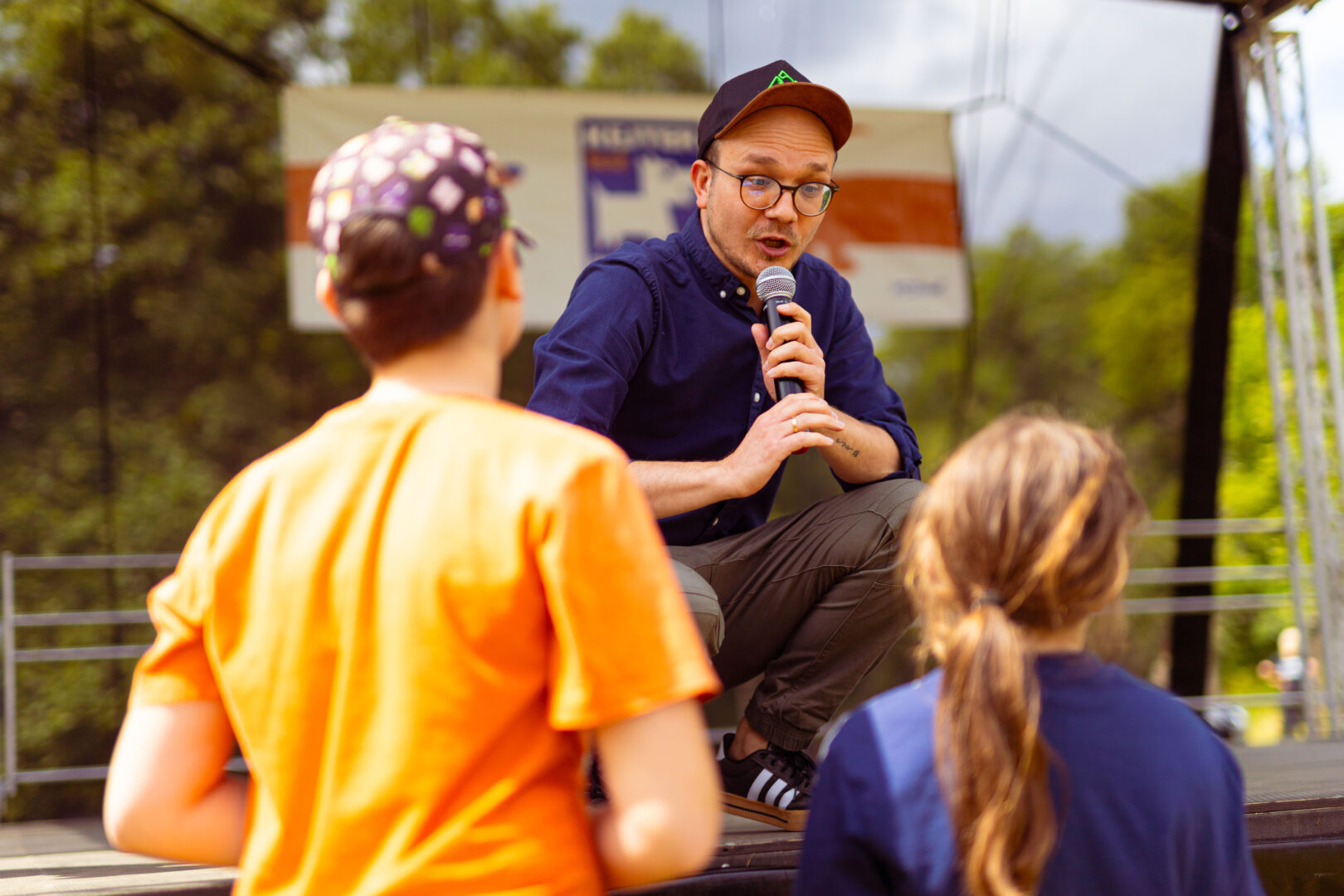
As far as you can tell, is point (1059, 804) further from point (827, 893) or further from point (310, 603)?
point (310, 603)

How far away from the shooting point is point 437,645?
0.76 meters

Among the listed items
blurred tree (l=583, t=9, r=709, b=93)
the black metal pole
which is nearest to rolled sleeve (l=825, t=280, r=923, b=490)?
the black metal pole

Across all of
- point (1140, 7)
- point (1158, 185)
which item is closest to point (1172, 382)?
point (1158, 185)

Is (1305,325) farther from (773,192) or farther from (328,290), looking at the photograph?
(328,290)

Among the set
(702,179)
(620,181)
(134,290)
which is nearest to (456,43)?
(620,181)

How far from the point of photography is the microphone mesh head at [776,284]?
1751mm

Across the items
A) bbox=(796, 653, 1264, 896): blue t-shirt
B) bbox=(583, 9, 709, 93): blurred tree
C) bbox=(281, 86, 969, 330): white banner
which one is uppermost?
bbox=(583, 9, 709, 93): blurred tree

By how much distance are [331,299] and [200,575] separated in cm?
25

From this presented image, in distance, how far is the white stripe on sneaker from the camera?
173 cm

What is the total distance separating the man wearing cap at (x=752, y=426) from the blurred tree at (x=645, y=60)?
4.68 meters

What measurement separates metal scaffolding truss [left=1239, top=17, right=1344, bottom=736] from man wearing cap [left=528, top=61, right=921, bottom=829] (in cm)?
321

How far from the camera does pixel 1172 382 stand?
7.75 meters

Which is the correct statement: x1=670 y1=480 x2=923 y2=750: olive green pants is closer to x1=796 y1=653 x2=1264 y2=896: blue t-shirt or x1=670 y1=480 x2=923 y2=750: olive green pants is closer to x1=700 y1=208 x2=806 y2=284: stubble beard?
x1=700 y1=208 x2=806 y2=284: stubble beard

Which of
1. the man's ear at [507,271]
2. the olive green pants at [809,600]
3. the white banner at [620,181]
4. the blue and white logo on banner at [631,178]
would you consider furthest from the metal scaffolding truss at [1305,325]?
the man's ear at [507,271]
